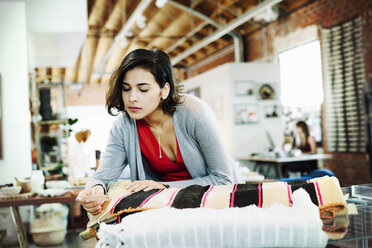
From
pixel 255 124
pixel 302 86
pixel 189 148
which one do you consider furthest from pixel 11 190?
pixel 302 86

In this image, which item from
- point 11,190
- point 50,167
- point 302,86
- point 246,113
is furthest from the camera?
point 246,113

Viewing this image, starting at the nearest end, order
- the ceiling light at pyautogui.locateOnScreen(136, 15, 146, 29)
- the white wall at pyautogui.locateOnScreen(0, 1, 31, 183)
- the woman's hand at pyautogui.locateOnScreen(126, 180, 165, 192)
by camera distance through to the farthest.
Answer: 1. the woman's hand at pyautogui.locateOnScreen(126, 180, 165, 192)
2. the white wall at pyautogui.locateOnScreen(0, 1, 31, 183)
3. the ceiling light at pyautogui.locateOnScreen(136, 15, 146, 29)

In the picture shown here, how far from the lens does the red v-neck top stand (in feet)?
5.61

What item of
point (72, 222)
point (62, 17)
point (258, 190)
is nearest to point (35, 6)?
point (62, 17)

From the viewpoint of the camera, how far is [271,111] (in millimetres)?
8539

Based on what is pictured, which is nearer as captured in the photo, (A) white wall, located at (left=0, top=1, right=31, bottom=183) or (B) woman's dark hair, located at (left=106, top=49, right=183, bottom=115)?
(B) woman's dark hair, located at (left=106, top=49, right=183, bottom=115)

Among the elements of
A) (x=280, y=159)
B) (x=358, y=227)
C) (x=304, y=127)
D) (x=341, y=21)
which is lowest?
(x=280, y=159)

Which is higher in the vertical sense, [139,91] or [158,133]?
[139,91]

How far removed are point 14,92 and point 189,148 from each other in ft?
11.5

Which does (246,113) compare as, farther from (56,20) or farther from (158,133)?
(158,133)

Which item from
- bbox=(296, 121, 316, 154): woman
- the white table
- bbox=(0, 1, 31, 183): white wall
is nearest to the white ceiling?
bbox=(0, 1, 31, 183): white wall

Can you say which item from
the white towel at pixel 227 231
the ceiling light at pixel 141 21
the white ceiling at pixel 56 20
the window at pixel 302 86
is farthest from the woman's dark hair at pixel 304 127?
the white towel at pixel 227 231

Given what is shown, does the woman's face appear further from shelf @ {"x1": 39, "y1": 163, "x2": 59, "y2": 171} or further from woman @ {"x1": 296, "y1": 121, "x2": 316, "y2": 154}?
woman @ {"x1": 296, "y1": 121, "x2": 316, "y2": 154}

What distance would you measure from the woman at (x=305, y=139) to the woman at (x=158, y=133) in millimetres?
5690
